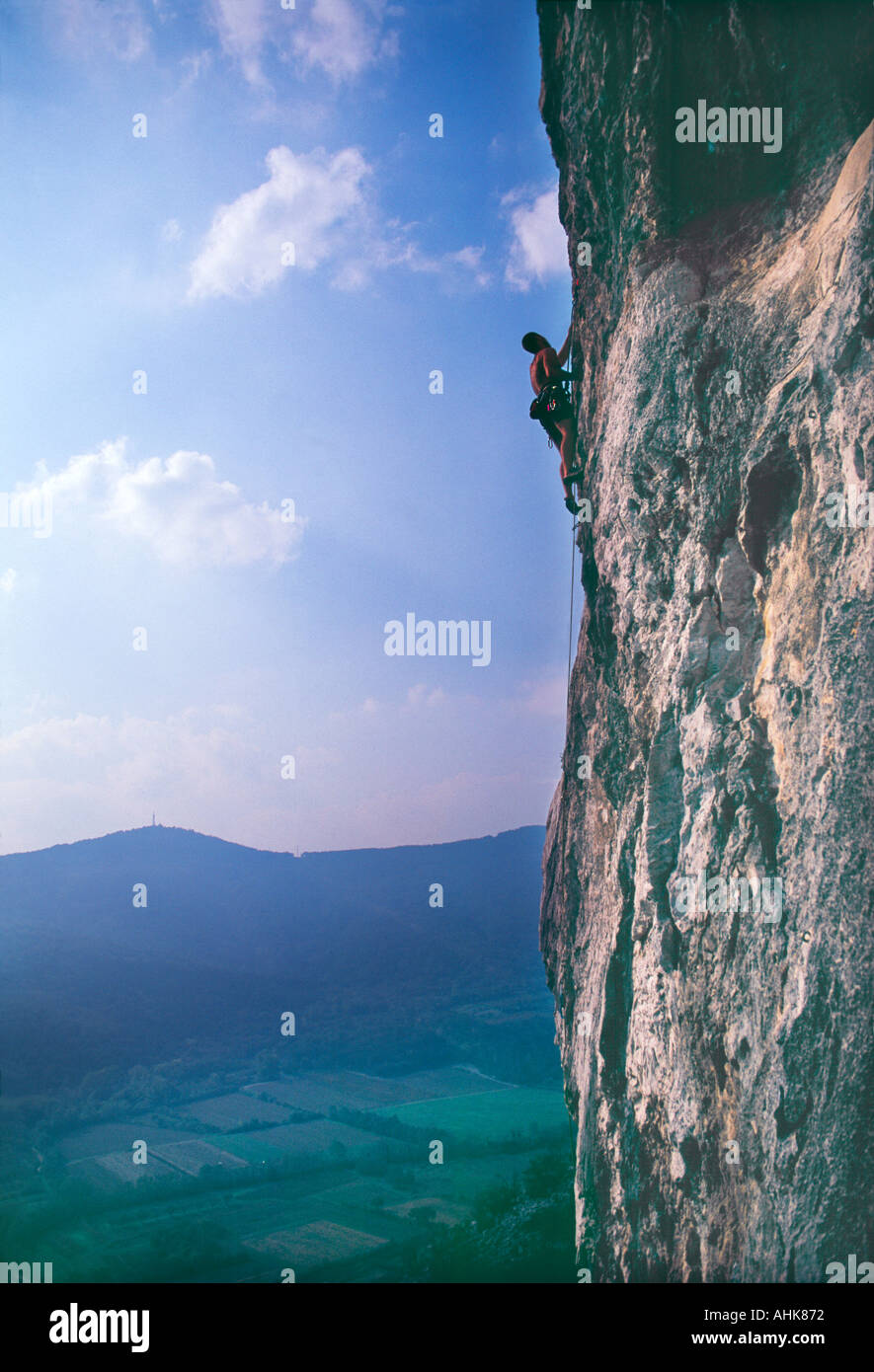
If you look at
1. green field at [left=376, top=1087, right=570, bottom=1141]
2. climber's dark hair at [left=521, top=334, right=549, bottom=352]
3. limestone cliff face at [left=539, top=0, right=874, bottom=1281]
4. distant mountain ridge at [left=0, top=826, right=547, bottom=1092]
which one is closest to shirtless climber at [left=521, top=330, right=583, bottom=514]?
climber's dark hair at [left=521, top=334, right=549, bottom=352]

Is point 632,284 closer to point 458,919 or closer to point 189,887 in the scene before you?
point 458,919

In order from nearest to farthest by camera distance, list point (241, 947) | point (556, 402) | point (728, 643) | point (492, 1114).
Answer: point (728, 643) < point (556, 402) < point (492, 1114) < point (241, 947)

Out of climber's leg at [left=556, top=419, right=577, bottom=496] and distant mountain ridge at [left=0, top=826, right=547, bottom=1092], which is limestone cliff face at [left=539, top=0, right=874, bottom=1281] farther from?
distant mountain ridge at [left=0, top=826, right=547, bottom=1092]

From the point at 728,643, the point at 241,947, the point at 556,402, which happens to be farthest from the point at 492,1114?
the point at 728,643

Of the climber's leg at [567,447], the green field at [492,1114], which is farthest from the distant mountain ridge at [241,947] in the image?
the climber's leg at [567,447]

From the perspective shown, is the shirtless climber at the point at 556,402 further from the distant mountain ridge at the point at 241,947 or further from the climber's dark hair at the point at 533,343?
the distant mountain ridge at the point at 241,947

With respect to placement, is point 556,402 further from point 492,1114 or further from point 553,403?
point 492,1114

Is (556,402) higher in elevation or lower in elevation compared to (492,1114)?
higher
